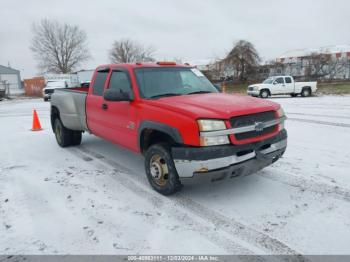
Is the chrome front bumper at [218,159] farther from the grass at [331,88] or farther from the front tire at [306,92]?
the grass at [331,88]

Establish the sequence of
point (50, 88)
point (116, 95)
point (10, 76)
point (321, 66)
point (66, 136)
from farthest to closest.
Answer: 1. point (10, 76)
2. point (321, 66)
3. point (50, 88)
4. point (66, 136)
5. point (116, 95)

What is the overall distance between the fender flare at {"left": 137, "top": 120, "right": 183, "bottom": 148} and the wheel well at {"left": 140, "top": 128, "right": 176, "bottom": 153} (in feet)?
0.22

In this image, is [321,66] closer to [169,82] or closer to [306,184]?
[306,184]

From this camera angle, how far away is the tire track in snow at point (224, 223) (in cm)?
277

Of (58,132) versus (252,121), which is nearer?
(252,121)

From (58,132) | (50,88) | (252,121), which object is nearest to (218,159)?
(252,121)

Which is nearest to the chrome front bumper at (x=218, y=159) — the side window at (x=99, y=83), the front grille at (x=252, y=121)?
the front grille at (x=252, y=121)

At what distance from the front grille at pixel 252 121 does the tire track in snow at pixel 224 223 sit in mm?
1012

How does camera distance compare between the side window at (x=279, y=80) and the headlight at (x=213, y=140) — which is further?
the side window at (x=279, y=80)

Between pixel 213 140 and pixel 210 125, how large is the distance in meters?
0.19

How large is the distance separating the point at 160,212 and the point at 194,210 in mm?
434

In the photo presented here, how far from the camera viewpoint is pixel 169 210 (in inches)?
140

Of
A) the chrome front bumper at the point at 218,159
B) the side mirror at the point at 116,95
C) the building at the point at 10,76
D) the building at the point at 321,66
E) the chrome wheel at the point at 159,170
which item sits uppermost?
the building at the point at 10,76

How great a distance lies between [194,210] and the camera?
11.7 ft
